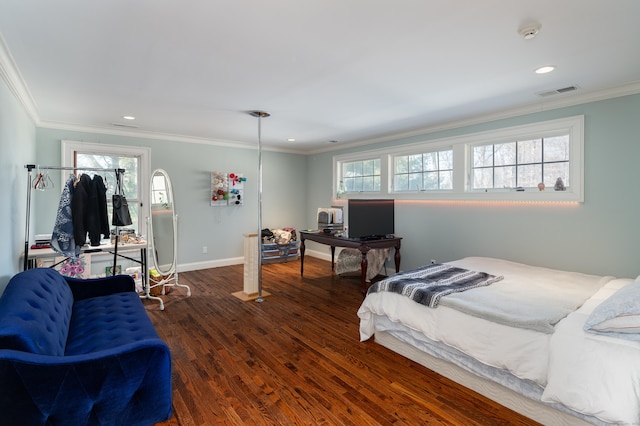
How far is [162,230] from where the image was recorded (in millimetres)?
4594

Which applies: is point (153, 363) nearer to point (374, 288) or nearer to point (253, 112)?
point (374, 288)

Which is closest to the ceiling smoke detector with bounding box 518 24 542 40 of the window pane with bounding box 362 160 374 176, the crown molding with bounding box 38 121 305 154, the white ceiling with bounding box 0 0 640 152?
the white ceiling with bounding box 0 0 640 152

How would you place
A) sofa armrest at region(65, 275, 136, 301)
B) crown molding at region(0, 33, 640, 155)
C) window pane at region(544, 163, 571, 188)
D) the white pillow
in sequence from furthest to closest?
window pane at region(544, 163, 571, 188) → sofa armrest at region(65, 275, 136, 301) → crown molding at region(0, 33, 640, 155) → the white pillow

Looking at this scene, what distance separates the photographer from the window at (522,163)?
11.3 ft

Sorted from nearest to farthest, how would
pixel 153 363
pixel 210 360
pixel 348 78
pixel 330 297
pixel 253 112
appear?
pixel 153 363
pixel 210 360
pixel 348 78
pixel 253 112
pixel 330 297

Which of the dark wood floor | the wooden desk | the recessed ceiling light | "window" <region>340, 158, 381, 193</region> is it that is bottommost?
the dark wood floor

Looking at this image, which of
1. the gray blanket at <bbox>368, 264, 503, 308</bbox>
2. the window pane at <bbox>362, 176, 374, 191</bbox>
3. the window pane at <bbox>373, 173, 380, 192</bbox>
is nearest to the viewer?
the gray blanket at <bbox>368, 264, 503, 308</bbox>

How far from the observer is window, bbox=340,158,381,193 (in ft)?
18.2

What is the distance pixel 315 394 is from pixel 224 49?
7.95 feet

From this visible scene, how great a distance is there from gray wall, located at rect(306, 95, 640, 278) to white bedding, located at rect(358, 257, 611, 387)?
0.37 metres

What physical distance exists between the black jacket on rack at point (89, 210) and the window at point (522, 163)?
4.29 metres

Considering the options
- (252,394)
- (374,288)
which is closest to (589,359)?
(374,288)

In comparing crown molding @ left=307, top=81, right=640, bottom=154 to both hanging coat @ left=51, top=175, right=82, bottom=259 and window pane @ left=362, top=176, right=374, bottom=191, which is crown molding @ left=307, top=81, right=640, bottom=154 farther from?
hanging coat @ left=51, top=175, right=82, bottom=259

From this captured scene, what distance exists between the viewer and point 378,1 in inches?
66.2
